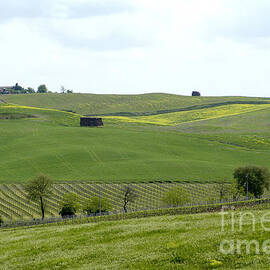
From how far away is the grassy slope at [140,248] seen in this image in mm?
27844

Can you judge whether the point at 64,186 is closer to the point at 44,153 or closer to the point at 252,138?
the point at 44,153

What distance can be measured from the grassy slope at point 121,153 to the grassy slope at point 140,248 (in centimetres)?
7348

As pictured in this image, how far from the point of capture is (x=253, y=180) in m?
106

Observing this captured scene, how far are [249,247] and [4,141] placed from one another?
5384 inches

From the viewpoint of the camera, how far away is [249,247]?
28.0 metres

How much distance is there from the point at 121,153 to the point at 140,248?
11079cm

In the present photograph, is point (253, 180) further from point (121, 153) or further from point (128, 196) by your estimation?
point (121, 153)

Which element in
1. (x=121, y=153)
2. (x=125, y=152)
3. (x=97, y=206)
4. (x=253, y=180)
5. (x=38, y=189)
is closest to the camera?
(x=97, y=206)

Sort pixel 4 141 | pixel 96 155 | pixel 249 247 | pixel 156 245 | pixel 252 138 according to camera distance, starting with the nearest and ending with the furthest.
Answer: pixel 249 247 < pixel 156 245 < pixel 96 155 < pixel 4 141 < pixel 252 138

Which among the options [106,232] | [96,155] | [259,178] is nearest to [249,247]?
[106,232]

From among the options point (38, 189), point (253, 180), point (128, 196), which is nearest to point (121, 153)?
point (128, 196)

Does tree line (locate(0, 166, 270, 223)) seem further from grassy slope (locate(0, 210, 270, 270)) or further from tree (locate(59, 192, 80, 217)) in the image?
grassy slope (locate(0, 210, 270, 270))

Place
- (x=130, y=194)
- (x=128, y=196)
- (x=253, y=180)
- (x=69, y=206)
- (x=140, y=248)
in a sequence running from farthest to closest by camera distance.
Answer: (x=253, y=180)
(x=130, y=194)
(x=128, y=196)
(x=69, y=206)
(x=140, y=248)

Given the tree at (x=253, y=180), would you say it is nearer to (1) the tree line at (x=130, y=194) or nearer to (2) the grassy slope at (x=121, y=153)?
(1) the tree line at (x=130, y=194)
